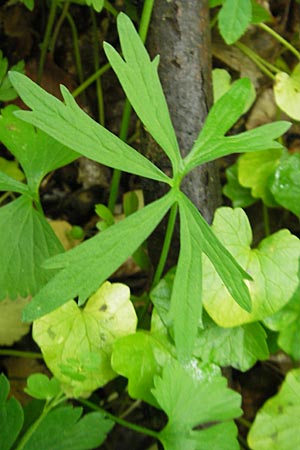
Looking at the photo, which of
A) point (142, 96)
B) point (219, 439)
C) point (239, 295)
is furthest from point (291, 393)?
point (142, 96)

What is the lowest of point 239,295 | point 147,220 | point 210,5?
point 239,295

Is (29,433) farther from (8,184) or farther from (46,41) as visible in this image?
(46,41)

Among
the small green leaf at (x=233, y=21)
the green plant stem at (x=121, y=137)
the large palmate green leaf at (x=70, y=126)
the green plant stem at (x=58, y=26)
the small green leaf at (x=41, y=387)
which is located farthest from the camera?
the green plant stem at (x=58, y=26)

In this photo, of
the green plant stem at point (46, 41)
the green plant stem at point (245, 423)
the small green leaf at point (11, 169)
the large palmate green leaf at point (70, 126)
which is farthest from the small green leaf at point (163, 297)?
the green plant stem at point (46, 41)

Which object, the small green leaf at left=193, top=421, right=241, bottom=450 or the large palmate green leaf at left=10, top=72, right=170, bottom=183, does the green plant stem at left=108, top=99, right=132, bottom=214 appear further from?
the small green leaf at left=193, top=421, right=241, bottom=450

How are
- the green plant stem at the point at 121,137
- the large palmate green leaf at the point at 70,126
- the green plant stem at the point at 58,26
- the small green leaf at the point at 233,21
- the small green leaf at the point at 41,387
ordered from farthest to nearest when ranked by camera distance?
the green plant stem at the point at 58,26, the green plant stem at the point at 121,137, the small green leaf at the point at 233,21, the small green leaf at the point at 41,387, the large palmate green leaf at the point at 70,126

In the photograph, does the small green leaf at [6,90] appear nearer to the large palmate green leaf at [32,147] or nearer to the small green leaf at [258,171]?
the large palmate green leaf at [32,147]

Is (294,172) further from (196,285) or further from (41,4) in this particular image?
(41,4)

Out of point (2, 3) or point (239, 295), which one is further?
point (2, 3)
